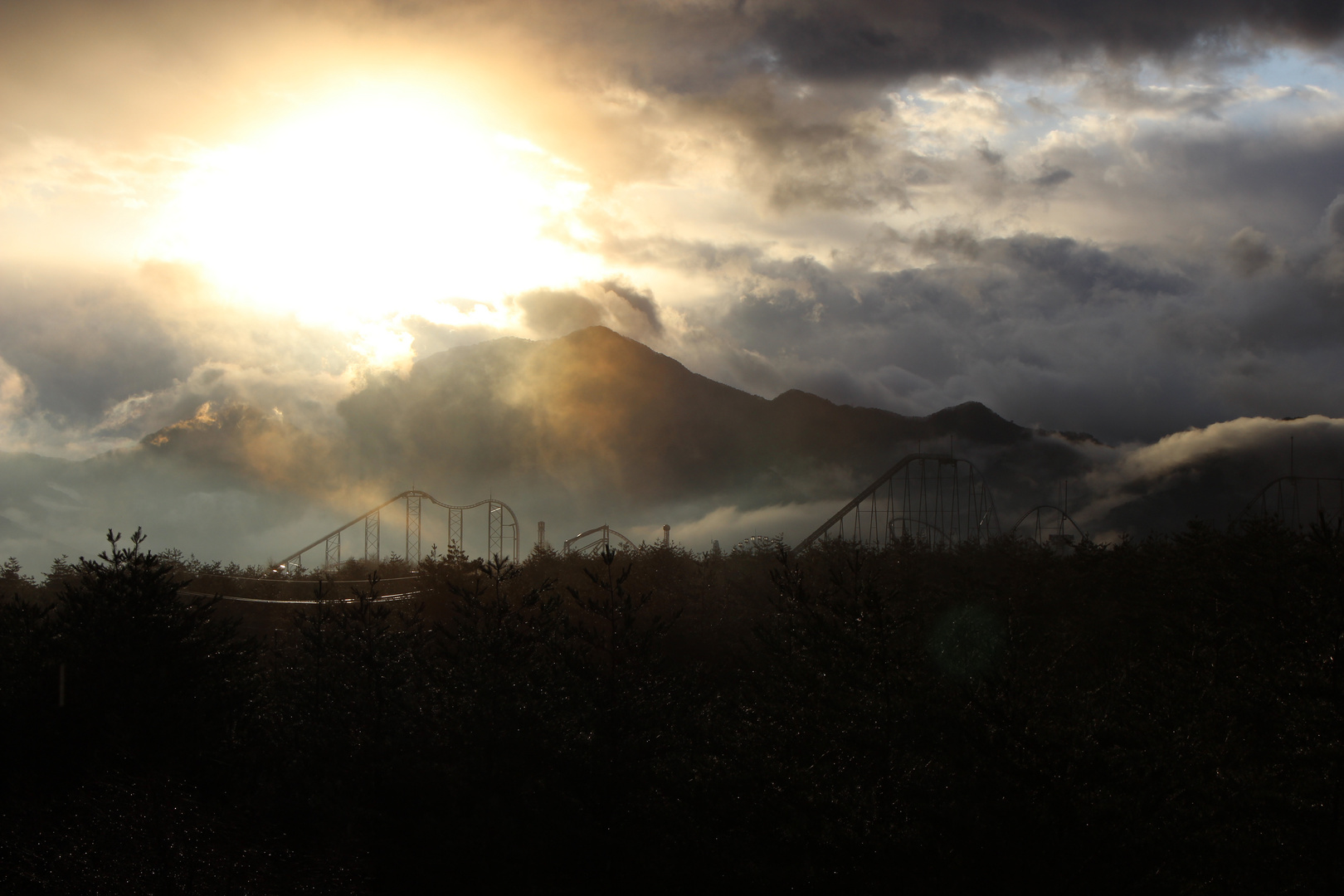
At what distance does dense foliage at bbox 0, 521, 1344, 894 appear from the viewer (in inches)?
843

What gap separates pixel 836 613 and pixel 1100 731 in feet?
25.3

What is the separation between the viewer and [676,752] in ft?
94.8

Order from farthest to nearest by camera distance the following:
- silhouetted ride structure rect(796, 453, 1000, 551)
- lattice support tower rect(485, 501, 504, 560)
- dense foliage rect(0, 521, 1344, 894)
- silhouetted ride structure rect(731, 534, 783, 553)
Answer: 1. silhouetted ride structure rect(796, 453, 1000, 551)
2. silhouetted ride structure rect(731, 534, 783, 553)
3. lattice support tower rect(485, 501, 504, 560)
4. dense foliage rect(0, 521, 1344, 894)

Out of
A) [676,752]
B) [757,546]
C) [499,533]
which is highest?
[499,533]

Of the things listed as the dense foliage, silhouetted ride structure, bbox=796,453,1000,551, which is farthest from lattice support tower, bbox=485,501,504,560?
silhouetted ride structure, bbox=796,453,1000,551

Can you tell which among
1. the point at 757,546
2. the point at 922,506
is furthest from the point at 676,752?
the point at 922,506

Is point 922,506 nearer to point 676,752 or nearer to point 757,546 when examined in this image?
point 757,546

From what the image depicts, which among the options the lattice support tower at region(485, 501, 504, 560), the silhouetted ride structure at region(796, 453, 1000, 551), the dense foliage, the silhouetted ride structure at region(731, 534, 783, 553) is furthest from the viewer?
the silhouetted ride structure at region(796, 453, 1000, 551)

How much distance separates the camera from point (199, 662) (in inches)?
1198

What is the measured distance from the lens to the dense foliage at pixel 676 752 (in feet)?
70.2

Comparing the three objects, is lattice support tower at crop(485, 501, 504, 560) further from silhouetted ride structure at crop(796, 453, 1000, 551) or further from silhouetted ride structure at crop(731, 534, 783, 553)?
silhouetted ride structure at crop(796, 453, 1000, 551)

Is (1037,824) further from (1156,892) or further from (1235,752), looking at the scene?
(1235,752)

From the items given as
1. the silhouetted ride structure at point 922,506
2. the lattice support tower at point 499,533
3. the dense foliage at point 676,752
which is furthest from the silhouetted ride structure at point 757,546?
the dense foliage at point 676,752

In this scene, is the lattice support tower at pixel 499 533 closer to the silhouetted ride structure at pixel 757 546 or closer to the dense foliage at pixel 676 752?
→ the dense foliage at pixel 676 752
